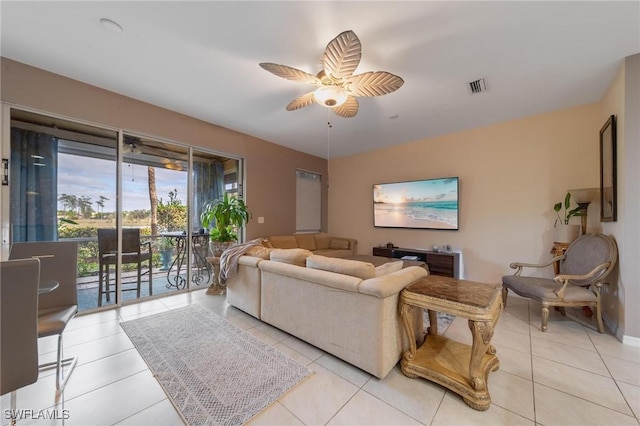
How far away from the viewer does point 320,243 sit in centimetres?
542

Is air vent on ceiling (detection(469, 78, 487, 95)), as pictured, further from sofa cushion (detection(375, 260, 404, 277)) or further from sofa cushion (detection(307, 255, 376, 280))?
sofa cushion (detection(307, 255, 376, 280))

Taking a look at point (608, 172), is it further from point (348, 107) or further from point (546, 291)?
point (348, 107)

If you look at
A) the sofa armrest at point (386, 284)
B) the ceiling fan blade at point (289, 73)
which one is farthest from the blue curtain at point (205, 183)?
the sofa armrest at point (386, 284)

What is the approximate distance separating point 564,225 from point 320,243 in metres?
4.02

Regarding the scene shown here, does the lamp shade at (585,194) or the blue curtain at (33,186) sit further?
the lamp shade at (585,194)

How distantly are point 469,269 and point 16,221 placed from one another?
19.8 feet

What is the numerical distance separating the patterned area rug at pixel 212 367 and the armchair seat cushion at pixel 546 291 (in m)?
2.64

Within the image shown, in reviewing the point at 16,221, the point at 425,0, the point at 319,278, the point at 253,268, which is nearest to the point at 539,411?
the point at 319,278

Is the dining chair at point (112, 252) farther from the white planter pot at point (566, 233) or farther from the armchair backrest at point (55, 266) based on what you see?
the white planter pot at point (566, 233)

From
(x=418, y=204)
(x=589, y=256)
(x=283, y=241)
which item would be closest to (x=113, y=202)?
(x=283, y=241)

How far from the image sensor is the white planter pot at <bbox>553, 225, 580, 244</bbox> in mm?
3287

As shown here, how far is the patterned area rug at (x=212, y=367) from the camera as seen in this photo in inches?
59.5

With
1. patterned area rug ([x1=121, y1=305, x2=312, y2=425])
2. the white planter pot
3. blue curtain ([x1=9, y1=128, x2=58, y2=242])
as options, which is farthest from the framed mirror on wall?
blue curtain ([x1=9, y1=128, x2=58, y2=242])

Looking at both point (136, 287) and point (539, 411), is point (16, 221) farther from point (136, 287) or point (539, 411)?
point (539, 411)
